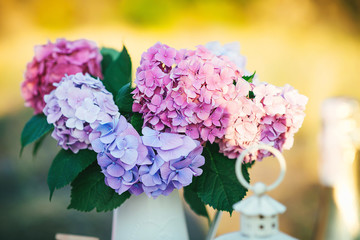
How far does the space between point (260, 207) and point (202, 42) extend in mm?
1676

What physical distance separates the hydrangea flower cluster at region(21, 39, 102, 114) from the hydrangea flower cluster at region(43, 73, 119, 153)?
0.12m

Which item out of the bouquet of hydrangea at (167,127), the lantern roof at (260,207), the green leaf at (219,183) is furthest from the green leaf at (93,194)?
the lantern roof at (260,207)

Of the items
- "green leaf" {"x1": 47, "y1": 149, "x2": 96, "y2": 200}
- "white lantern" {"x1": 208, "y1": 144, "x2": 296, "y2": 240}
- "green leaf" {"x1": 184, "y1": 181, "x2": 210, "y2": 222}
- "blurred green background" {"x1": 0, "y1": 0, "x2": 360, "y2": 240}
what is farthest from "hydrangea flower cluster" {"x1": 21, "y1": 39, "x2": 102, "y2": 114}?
"blurred green background" {"x1": 0, "y1": 0, "x2": 360, "y2": 240}

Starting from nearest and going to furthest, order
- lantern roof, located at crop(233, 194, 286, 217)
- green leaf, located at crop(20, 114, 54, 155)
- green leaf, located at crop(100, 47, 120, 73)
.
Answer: lantern roof, located at crop(233, 194, 286, 217)
green leaf, located at crop(20, 114, 54, 155)
green leaf, located at crop(100, 47, 120, 73)

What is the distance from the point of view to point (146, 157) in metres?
0.54

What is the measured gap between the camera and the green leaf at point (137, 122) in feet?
1.93

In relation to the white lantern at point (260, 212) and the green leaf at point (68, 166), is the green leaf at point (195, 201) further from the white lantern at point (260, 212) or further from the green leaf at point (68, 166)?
the white lantern at point (260, 212)

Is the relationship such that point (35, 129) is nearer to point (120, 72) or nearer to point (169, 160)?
point (120, 72)

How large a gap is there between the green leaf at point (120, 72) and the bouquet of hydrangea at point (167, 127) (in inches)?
3.2

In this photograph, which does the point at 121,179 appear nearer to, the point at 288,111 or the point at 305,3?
the point at 288,111

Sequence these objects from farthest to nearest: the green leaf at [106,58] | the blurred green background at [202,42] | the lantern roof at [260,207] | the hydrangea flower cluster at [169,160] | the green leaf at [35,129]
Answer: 1. the blurred green background at [202,42]
2. the green leaf at [106,58]
3. the green leaf at [35,129]
4. the hydrangea flower cluster at [169,160]
5. the lantern roof at [260,207]

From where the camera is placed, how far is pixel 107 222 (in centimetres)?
205

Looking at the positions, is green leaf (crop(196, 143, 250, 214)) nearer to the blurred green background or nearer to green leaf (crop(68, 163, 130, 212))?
green leaf (crop(68, 163, 130, 212))

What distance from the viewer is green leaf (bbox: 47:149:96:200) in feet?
1.97
